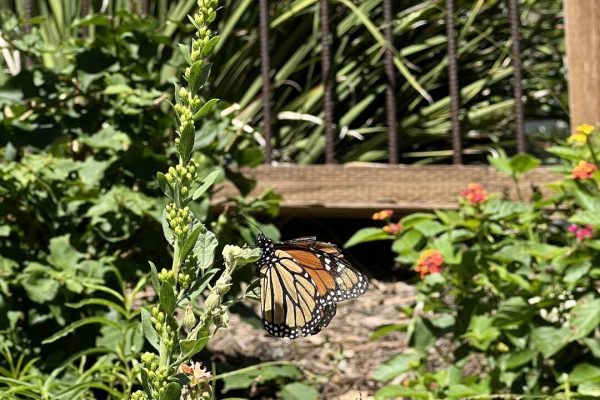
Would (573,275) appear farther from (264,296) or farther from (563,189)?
(264,296)

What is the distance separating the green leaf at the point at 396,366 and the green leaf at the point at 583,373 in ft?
1.33

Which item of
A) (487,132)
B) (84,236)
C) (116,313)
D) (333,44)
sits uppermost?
(333,44)

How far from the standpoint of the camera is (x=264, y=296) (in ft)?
6.48

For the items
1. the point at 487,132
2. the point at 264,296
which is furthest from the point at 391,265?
the point at 264,296

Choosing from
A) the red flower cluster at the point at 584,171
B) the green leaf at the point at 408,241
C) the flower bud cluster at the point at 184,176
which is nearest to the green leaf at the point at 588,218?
the red flower cluster at the point at 584,171

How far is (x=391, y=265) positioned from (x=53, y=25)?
1.67m

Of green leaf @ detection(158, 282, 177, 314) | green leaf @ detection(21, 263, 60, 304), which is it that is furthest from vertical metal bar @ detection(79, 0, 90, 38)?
green leaf @ detection(158, 282, 177, 314)

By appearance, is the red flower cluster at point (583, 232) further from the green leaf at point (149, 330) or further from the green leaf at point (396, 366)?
the green leaf at point (149, 330)

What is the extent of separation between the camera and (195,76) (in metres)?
1.25

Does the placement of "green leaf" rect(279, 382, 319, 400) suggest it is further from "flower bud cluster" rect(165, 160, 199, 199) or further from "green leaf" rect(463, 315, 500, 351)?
"flower bud cluster" rect(165, 160, 199, 199)

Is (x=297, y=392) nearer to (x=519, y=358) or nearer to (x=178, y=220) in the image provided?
(x=519, y=358)

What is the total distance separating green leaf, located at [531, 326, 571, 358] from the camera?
260 centimetres

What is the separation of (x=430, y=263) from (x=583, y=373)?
455mm

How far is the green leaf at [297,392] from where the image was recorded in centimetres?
278
